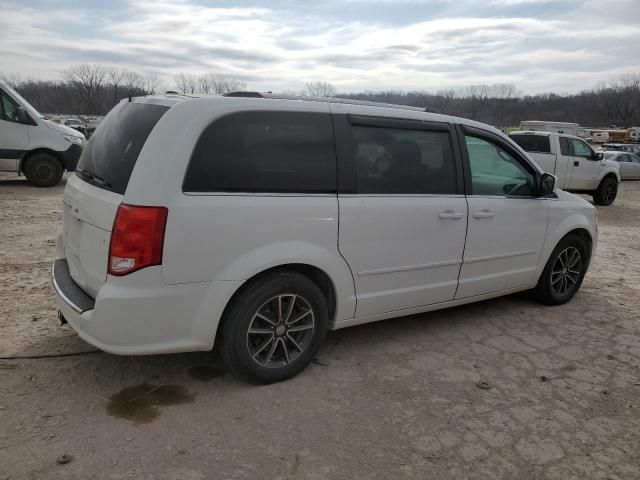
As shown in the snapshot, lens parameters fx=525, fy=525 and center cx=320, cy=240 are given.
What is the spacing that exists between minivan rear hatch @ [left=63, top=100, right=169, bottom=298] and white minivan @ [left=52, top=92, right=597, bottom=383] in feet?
0.04

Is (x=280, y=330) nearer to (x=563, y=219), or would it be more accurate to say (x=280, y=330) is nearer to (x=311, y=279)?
(x=311, y=279)

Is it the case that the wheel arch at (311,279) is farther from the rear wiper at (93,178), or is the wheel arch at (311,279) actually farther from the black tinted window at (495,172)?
the black tinted window at (495,172)

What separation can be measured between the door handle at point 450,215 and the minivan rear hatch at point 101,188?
2.04m

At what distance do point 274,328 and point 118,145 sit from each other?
4.76ft

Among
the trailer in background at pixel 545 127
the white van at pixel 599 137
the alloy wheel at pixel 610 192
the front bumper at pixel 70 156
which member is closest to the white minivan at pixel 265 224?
the front bumper at pixel 70 156

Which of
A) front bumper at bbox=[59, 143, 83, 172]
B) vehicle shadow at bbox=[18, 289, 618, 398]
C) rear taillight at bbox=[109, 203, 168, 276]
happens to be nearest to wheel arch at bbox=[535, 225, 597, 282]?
vehicle shadow at bbox=[18, 289, 618, 398]

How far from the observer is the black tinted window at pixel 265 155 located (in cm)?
292

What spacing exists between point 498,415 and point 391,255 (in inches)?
47.5

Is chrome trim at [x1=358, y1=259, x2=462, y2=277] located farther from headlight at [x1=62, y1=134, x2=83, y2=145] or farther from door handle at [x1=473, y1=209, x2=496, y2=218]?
headlight at [x1=62, y1=134, x2=83, y2=145]

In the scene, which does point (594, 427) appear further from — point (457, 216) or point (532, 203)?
point (532, 203)

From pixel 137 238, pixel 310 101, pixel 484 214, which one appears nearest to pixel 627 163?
pixel 484 214

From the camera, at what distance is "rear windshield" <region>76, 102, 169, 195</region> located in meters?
2.94

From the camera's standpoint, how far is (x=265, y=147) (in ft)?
10.2

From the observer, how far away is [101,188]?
3.04m
